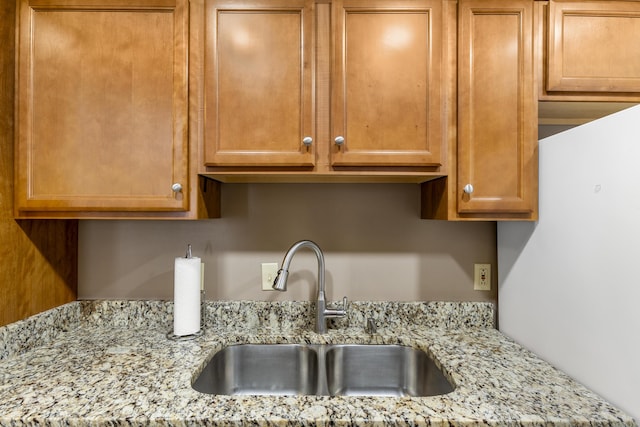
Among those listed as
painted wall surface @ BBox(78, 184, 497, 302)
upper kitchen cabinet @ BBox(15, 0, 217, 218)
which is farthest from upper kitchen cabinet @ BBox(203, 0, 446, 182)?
painted wall surface @ BBox(78, 184, 497, 302)

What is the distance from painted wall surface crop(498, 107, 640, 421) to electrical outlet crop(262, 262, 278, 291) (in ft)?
3.21

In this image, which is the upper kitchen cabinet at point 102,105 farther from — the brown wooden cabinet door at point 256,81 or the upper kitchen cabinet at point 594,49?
the upper kitchen cabinet at point 594,49

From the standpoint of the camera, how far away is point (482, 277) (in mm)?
1549

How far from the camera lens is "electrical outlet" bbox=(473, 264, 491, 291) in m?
1.55

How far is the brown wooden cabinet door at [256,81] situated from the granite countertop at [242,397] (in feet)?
2.24

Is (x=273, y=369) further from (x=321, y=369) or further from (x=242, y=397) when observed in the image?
(x=242, y=397)

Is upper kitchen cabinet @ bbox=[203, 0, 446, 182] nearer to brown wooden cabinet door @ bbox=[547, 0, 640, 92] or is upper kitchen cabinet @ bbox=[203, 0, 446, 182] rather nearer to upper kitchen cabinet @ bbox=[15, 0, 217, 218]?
upper kitchen cabinet @ bbox=[15, 0, 217, 218]

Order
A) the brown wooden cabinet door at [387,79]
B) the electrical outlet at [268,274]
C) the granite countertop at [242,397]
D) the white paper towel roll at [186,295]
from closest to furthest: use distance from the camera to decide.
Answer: the granite countertop at [242,397]
the brown wooden cabinet door at [387,79]
the white paper towel roll at [186,295]
the electrical outlet at [268,274]

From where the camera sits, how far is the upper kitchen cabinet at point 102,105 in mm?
1207

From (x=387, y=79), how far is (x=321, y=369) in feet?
3.58

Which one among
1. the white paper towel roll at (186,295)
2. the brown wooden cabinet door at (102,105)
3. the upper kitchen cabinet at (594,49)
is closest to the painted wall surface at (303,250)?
the white paper towel roll at (186,295)

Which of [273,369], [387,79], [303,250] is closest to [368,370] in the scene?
[273,369]

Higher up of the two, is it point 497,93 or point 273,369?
point 497,93

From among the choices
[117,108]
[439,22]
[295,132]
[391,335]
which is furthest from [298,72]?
[391,335]
